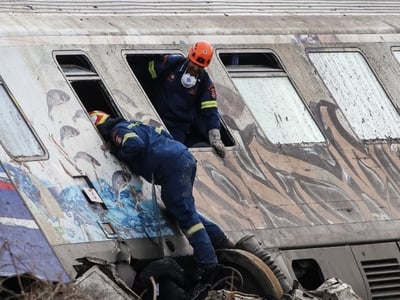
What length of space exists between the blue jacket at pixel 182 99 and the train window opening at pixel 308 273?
60.3 inches

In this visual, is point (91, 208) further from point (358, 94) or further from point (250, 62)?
point (358, 94)

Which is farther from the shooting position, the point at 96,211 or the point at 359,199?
the point at 359,199

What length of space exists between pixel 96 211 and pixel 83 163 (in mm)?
538

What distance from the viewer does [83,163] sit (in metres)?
14.2

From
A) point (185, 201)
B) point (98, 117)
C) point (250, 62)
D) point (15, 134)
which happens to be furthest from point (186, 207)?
point (250, 62)

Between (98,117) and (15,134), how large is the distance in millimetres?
975

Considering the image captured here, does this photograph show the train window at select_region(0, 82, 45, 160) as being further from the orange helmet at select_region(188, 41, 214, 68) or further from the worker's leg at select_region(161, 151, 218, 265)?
the orange helmet at select_region(188, 41, 214, 68)

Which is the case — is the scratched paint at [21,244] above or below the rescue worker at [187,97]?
below

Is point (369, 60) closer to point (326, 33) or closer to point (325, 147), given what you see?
point (326, 33)

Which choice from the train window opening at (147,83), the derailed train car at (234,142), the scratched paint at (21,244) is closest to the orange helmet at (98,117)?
the derailed train car at (234,142)

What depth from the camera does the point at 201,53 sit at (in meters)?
15.3

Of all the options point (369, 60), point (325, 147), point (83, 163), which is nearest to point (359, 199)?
point (325, 147)

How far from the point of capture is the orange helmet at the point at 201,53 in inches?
601

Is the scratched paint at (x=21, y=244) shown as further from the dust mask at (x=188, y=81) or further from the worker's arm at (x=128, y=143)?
the dust mask at (x=188, y=81)
